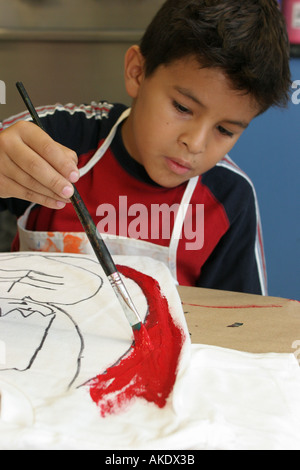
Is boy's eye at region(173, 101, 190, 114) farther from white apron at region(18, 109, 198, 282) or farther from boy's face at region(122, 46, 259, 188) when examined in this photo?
white apron at region(18, 109, 198, 282)

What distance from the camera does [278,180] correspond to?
Result: 102cm

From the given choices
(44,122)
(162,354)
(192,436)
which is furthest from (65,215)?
(192,436)

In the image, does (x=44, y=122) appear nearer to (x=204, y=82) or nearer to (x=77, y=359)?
(x=204, y=82)

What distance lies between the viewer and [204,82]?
616 mm

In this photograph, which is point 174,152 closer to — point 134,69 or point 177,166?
point 177,166

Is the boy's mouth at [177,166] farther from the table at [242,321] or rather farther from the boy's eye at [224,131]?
the table at [242,321]

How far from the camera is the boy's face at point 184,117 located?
0.62 m

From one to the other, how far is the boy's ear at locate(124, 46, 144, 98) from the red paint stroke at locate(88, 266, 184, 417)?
41 centimetres

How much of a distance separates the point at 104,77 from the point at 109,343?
73 centimetres

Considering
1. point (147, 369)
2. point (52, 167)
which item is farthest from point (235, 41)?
point (147, 369)

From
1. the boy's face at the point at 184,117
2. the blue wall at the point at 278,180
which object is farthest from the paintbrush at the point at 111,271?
the blue wall at the point at 278,180

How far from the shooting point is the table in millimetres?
449

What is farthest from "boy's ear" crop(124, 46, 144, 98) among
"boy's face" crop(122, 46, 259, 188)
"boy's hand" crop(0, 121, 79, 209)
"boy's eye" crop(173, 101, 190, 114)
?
"boy's hand" crop(0, 121, 79, 209)

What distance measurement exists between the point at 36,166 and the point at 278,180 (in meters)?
0.69
